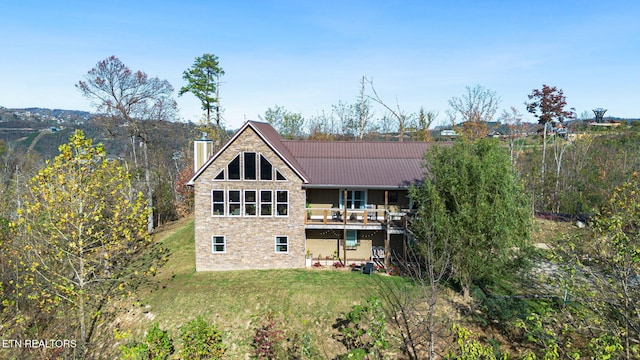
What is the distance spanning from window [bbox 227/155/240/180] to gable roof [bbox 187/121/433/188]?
923 mm

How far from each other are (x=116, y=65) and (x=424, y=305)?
27.9 m

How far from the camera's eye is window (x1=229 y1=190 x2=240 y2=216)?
22516 mm

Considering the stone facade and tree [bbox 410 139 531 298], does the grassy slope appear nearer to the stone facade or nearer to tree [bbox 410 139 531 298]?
the stone facade

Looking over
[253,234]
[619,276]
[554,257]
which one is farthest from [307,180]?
[619,276]

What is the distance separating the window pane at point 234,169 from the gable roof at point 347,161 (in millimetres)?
927

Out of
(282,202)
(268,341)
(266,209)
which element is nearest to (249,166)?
(266,209)

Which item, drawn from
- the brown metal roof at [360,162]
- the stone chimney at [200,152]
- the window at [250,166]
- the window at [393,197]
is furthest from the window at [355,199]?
the stone chimney at [200,152]

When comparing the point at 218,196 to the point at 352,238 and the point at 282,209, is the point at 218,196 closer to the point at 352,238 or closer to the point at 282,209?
the point at 282,209

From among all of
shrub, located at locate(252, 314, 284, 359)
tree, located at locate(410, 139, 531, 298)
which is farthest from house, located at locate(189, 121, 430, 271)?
shrub, located at locate(252, 314, 284, 359)

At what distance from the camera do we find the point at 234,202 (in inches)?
888

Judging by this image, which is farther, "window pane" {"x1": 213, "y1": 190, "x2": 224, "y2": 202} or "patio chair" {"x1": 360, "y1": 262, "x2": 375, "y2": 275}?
"window pane" {"x1": 213, "y1": 190, "x2": 224, "y2": 202}

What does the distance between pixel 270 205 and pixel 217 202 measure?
3.27 m

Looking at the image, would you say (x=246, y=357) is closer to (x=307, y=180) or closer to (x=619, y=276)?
(x=307, y=180)

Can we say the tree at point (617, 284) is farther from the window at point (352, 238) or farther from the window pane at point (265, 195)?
the window pane at point (265, 195)
